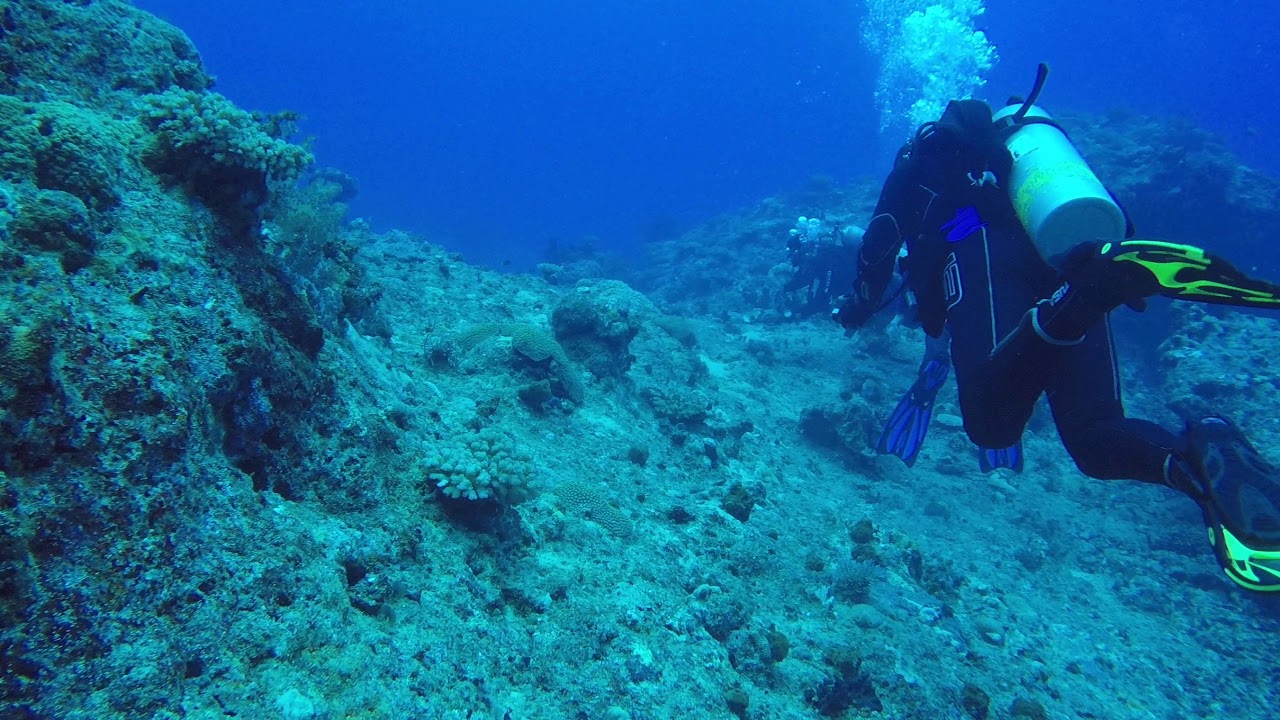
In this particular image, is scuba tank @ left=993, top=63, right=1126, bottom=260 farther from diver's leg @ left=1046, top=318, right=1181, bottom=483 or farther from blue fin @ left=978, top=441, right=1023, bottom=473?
blue fin @ left=978, top=441, right=1023, bottom=473

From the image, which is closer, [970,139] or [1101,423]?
[1101,423]

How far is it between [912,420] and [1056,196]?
5.50 metres

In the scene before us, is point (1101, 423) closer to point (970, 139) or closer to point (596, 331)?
point (970, 139)

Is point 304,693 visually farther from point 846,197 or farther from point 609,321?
point 846,197

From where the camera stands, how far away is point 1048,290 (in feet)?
11.6

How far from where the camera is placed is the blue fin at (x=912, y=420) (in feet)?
25.7

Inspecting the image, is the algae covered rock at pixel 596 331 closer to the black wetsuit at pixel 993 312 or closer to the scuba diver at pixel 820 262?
the black wetsuit at pixel 993 312

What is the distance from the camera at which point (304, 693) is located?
88.6 inches

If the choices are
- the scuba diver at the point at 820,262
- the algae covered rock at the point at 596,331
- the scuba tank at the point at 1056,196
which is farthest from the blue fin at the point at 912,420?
the scuba diver at the point at 820,262

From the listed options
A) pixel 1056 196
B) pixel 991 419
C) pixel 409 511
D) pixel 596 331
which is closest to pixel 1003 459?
pixel 991 419

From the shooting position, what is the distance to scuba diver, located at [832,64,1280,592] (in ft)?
8.16

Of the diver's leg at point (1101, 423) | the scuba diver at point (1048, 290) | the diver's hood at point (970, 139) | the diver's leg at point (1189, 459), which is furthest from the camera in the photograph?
the diver's hood at point (970, 139)

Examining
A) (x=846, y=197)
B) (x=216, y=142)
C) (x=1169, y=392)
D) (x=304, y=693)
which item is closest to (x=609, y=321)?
(x=216, y=142)

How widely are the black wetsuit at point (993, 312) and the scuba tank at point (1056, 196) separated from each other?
17 centimetres
